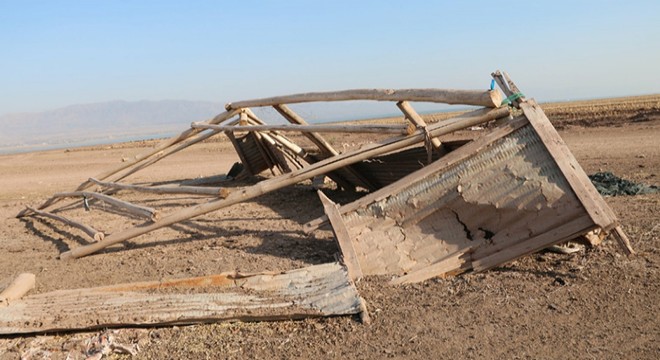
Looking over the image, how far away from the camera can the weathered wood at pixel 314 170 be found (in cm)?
541

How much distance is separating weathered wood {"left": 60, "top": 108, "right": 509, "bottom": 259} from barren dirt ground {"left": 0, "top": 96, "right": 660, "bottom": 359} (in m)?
0.21

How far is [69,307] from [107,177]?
5948mm

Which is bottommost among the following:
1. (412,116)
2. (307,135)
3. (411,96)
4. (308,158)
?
(308,158)

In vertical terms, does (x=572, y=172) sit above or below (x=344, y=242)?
above

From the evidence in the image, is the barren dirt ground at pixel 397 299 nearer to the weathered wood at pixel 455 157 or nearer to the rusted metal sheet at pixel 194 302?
the rusted metal sheet at pixel 194 302

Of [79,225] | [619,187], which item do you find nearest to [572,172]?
[619,187]

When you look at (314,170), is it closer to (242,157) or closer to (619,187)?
(619,187)

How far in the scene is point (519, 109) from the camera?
5.07m

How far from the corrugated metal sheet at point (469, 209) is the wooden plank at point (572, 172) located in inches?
2.2

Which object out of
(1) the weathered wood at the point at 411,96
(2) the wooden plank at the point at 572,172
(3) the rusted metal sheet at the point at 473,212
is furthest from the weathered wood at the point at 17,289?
(2) the wooden plank at the point at 572,172

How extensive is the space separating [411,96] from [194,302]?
286 centimetres

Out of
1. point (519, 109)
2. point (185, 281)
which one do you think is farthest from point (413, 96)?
point (185, 281)

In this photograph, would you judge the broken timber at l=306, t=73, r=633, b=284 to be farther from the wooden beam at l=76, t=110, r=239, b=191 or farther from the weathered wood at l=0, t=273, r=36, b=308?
the wooden beam at l=76, t=110, r=239, b=191

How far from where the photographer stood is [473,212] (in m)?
4.98
